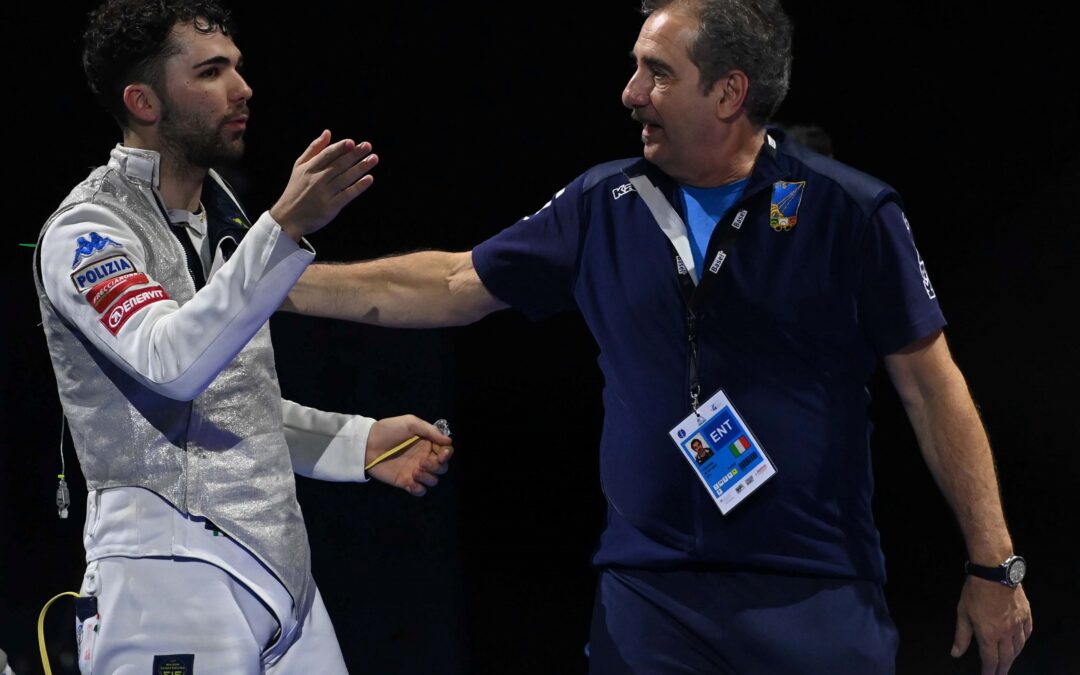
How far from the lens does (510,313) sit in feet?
11.7

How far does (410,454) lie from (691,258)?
614 mm

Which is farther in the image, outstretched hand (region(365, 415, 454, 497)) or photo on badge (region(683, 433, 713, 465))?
outstretched hand (region(365, 415, 454, 497))

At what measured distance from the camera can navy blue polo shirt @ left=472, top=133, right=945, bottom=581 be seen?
6.74 feet

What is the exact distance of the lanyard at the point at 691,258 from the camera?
209 cm

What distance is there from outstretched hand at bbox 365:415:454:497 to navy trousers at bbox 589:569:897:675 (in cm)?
41

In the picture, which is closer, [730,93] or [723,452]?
[723,452]

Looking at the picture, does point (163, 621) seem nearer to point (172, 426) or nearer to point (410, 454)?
point (172, 426)

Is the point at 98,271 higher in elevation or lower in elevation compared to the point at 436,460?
higher

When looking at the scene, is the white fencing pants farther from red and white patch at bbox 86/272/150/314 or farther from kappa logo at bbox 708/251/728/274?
kappa logo at bbox 708/251/728/274

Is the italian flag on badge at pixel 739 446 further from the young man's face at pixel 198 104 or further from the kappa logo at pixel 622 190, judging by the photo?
the young man's face at pixel 198 104

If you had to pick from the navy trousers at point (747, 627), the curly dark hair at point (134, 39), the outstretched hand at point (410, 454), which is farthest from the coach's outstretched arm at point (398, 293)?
the navy trousers at point (747, 627)

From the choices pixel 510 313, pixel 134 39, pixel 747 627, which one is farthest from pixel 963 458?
pixel 510 313

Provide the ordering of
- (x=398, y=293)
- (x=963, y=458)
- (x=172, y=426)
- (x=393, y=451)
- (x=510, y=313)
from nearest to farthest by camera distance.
→ (x=172, y=426), (x=963, y=458), (x=393, y=451), (x=398, y=293), (x=510, y=313)

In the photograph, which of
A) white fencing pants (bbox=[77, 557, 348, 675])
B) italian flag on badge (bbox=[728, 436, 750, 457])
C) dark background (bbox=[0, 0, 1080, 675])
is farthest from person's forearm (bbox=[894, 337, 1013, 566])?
dark background (bbox=[0, 0, 1080, 675])
